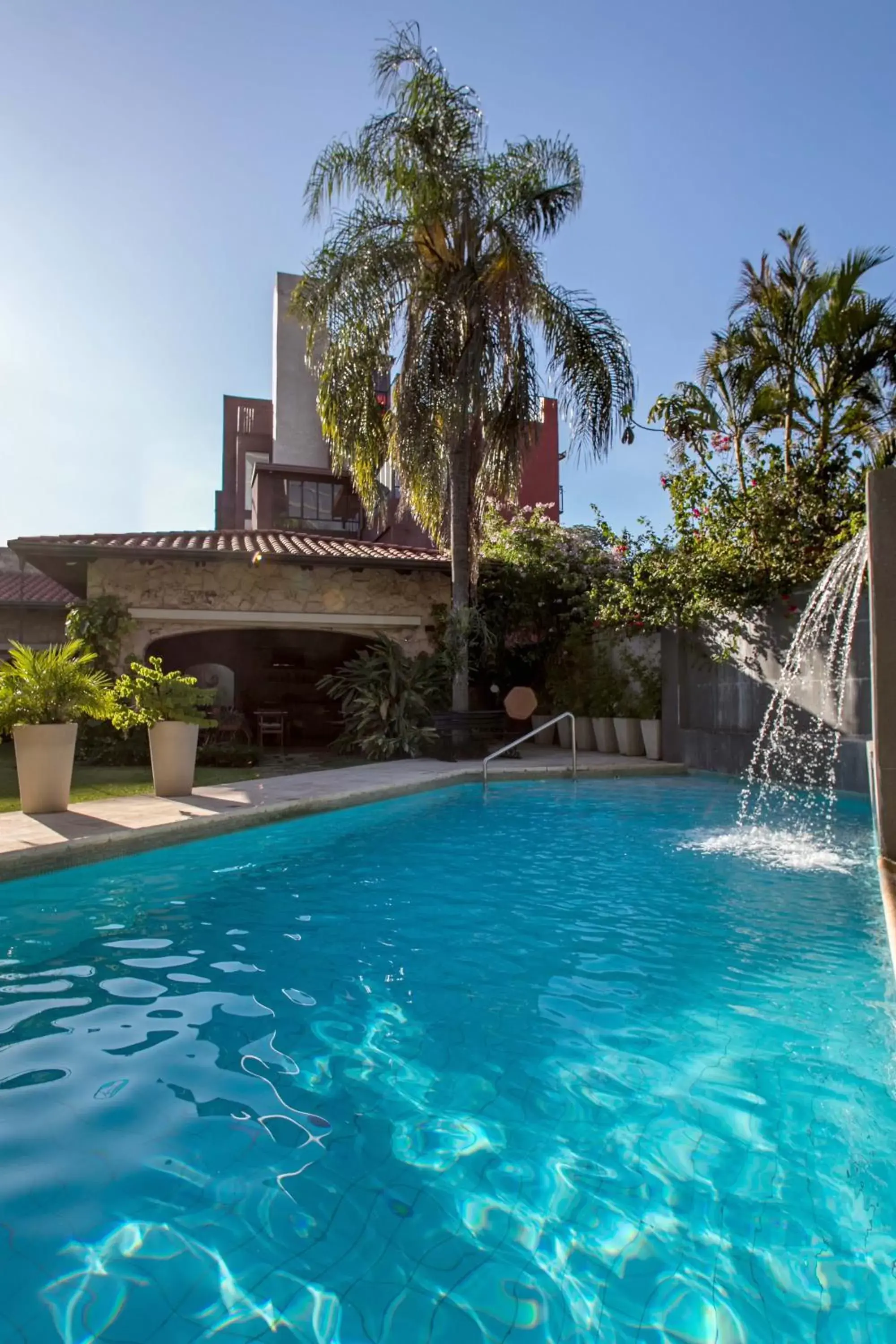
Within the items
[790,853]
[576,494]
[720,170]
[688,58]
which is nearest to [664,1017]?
[790,853]

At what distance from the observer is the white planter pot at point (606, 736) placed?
44.3ft

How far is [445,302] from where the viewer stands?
1205 centimetres

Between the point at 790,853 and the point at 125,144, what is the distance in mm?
9772

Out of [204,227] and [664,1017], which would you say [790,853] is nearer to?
[664,1017]

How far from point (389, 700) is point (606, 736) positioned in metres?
3.80

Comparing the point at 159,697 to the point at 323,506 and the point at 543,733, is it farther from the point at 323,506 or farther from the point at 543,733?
the point at 323,506

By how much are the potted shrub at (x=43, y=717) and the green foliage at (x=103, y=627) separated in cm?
607

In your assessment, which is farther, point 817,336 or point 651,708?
point 817,336

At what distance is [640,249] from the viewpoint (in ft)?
35.8

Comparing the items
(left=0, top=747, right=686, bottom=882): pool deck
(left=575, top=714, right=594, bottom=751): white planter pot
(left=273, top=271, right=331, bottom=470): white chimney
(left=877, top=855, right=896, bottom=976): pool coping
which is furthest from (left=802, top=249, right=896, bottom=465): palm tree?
(left=273, top=271, right=331, bottom=470): white chimney

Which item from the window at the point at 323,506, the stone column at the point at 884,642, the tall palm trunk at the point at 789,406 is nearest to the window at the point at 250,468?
the window at the point at 323,506

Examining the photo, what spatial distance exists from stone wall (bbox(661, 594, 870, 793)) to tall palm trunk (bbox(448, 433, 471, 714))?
3.18m

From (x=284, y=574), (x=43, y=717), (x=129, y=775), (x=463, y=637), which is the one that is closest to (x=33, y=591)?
(x=284, y=574)

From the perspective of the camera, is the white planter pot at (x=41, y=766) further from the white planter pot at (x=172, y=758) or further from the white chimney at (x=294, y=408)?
the white chimney at (x=294, y=408)
